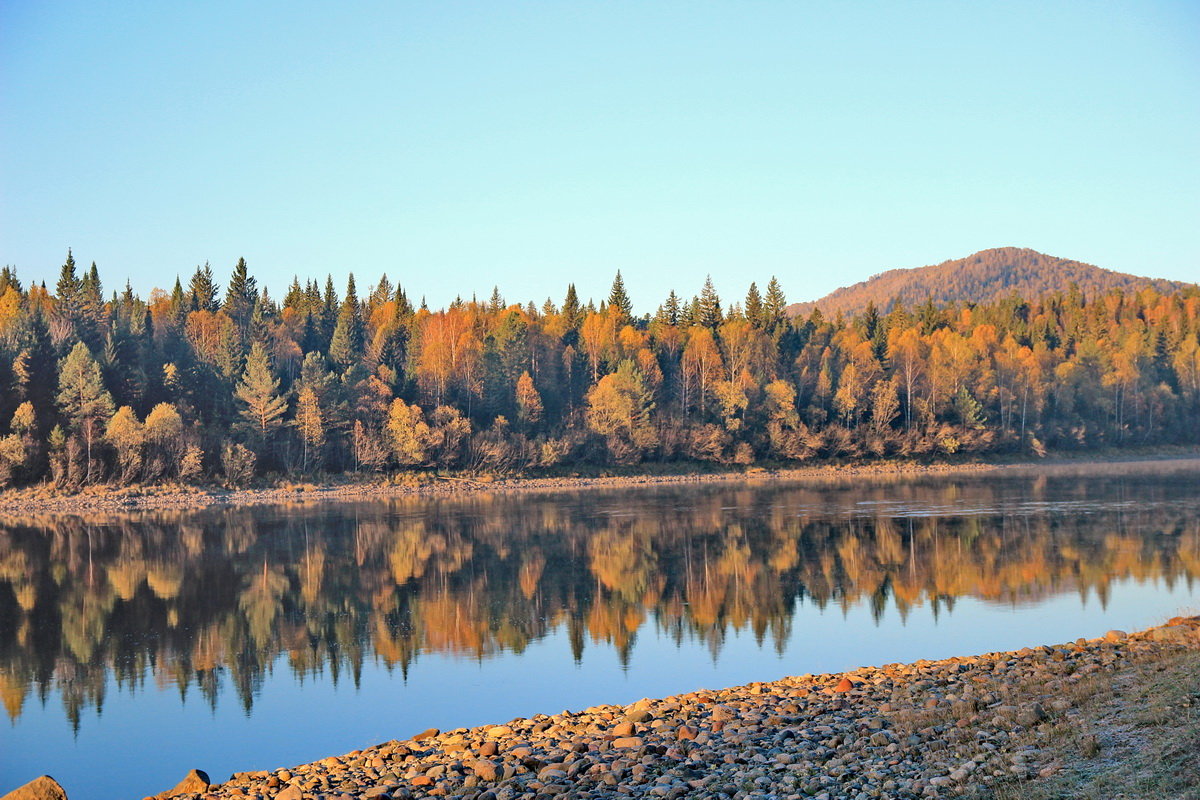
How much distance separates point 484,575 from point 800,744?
17128 millimetres

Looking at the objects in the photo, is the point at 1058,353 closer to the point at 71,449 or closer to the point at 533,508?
the point at 533,508

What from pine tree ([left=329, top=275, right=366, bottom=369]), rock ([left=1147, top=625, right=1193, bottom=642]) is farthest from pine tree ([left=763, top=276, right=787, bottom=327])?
rock ([left=1147, top=625, right=1193, bottom=642])

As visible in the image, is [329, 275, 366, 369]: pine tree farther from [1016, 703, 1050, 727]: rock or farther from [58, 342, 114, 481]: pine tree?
[1016, 703, 1050, 727]: rock

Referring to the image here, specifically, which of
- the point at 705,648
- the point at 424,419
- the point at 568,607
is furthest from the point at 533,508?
the point at 705,648

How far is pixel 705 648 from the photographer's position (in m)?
17.6

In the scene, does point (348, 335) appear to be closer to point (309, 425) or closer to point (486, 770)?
point (309, 425)

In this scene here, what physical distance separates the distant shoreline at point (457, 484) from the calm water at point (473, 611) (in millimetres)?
10161

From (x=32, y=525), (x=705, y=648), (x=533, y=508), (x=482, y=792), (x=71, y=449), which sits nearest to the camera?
(x=482, y=792)

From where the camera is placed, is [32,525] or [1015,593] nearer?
Result: [1015,593]

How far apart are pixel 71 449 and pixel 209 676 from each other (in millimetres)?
41716

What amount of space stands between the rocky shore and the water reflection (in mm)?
4503

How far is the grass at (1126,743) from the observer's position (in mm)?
7469

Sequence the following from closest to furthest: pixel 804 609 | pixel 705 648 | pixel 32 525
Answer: pixel 705 648 < pixel 804 609 < pixel 32 525

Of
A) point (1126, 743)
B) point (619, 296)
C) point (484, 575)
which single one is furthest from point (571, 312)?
point (1126, 743)
